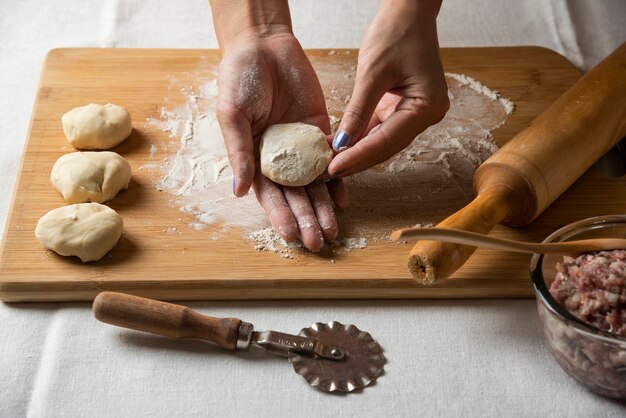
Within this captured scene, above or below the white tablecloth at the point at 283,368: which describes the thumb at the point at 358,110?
above

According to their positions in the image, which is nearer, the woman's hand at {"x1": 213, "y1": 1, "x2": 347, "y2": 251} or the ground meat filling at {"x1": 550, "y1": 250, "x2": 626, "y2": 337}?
the ground meat filling at {"x1": 550, "y1": 250, "x2": 626, "y2": 337}

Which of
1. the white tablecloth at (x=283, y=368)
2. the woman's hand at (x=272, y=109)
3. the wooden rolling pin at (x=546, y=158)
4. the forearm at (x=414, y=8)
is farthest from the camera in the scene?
the forearm at (x=414, y=8)

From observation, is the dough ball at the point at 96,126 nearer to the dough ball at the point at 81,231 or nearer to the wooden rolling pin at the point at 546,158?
the dough ball at the point at 81,231

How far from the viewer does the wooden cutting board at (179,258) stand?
178 cm

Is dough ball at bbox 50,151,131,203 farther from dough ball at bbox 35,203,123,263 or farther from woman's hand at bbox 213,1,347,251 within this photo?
woman's hand at bbox 213,1,347,251

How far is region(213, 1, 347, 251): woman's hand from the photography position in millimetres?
1891

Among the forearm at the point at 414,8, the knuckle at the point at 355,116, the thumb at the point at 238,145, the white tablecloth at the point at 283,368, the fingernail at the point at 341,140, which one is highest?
the forearm at the point at 414,8

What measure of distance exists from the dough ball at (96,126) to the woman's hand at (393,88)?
63 centimetres

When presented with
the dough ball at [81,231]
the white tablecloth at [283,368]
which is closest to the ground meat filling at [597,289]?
the white tablecloth at [283,368]

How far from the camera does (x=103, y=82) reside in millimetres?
2408

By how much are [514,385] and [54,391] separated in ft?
3.14

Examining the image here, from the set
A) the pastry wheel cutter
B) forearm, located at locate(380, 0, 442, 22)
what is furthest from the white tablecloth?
forearm, located at locate(380, 0, 442, 22)

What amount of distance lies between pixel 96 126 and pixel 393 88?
0.81 meters

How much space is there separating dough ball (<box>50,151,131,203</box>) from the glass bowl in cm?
105
